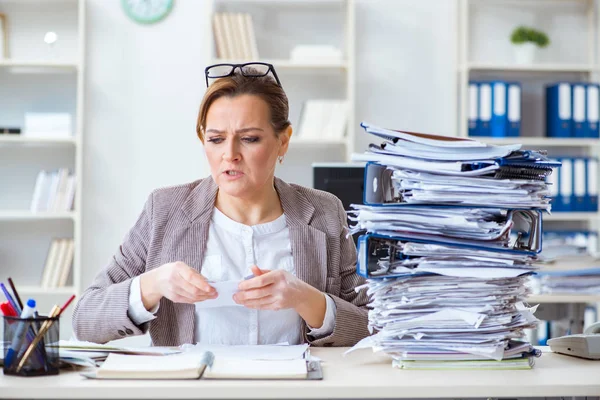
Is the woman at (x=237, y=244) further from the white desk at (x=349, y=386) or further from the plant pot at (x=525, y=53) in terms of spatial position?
the plant pot at (x=525, y=53)

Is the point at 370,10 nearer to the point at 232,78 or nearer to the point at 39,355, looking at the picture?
the point at 232,78

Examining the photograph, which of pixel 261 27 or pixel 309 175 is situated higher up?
pixel 261 27

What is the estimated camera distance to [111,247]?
14.2 ft

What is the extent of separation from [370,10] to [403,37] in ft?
0.79

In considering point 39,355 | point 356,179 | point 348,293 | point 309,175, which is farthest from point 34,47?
point 39,355

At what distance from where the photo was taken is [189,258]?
175 centimetres

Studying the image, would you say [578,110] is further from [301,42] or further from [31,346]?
[31,346]

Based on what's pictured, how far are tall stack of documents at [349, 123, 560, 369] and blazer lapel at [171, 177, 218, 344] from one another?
50 centimetres

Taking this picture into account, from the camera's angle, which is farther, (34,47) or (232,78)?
(34,47)

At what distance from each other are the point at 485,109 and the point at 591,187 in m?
0.70

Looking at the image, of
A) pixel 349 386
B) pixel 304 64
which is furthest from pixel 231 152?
pixel 304 64

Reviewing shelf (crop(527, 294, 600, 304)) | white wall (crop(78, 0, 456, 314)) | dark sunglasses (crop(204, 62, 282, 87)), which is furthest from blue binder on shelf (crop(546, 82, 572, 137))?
dark sunglasses (crop(204, 62, 282, 87))

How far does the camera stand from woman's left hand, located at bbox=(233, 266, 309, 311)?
140 cm

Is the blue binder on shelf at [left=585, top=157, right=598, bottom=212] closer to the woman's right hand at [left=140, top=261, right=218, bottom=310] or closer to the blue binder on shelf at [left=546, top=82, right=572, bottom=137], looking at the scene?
the blue binder on shelf at [left=546, top=82, right=572, bottom=137]
